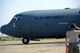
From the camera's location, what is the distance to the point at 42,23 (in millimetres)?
29391

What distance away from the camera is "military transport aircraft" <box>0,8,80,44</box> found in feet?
95.5

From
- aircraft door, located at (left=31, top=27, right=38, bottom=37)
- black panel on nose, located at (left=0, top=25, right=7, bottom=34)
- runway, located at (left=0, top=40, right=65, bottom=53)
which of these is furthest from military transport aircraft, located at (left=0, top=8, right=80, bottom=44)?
runway, located at (left=0, top=40, right=65, bottom=53)

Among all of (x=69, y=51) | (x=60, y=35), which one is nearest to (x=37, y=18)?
(x=60, y=35)

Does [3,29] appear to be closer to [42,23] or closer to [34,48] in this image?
[42,23]

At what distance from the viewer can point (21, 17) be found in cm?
2988

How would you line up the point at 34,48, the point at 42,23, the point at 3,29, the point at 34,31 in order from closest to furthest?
the point at 34,48 → the point at 42,23 → the point at 34,31 → the point at 3,29

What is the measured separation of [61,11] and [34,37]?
3.68 metres

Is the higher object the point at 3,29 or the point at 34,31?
the point at 3,29

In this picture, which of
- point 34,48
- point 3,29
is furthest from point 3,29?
point 34,48

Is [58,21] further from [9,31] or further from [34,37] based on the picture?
[9,31]

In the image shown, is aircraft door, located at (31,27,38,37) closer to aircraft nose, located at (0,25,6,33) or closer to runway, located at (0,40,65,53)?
aircraft nose, located at (0,25,6,33)

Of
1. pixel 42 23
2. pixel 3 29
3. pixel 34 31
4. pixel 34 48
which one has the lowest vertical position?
pixel 34 48

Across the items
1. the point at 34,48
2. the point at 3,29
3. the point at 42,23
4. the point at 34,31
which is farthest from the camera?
the point at 3,29

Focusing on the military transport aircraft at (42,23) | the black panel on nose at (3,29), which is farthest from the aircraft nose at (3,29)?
the military transport aircraft at (42,23)
